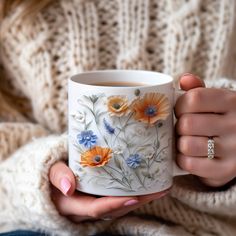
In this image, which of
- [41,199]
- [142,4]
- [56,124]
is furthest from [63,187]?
[142,4]

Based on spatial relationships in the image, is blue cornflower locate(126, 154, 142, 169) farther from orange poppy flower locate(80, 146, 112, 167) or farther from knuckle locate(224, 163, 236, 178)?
knuckle locate(224, 163, 236, 178)

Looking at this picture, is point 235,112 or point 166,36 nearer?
point 235,112

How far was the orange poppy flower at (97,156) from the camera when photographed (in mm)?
647

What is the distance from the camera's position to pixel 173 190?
804 millimetres

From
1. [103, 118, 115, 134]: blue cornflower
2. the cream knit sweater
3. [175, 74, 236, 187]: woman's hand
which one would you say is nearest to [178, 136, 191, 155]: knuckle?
[175, 74, 236, 187]: woman's hand

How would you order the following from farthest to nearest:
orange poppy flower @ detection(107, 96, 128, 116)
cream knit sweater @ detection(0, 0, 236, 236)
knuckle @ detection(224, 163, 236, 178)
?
1. cream knit sweater @ detection(0, 0, 236, 236)
2. knuckle @ detection(224, 163, 236, 178)
3. orange poppy flower @ detection(107, 96, 128, 116)

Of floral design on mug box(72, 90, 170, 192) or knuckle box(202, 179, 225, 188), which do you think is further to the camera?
knuckle box(202, 179, 225, 188)

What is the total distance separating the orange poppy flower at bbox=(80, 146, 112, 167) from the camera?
647 mm

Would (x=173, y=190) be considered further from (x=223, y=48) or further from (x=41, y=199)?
(x=223, y=48)

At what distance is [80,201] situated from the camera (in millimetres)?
719

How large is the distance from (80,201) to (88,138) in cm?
11

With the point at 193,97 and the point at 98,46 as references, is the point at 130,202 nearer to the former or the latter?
the point at 193,97

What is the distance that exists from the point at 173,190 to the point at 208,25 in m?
0.33

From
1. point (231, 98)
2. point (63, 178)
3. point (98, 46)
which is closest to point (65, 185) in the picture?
point (63, 178)
